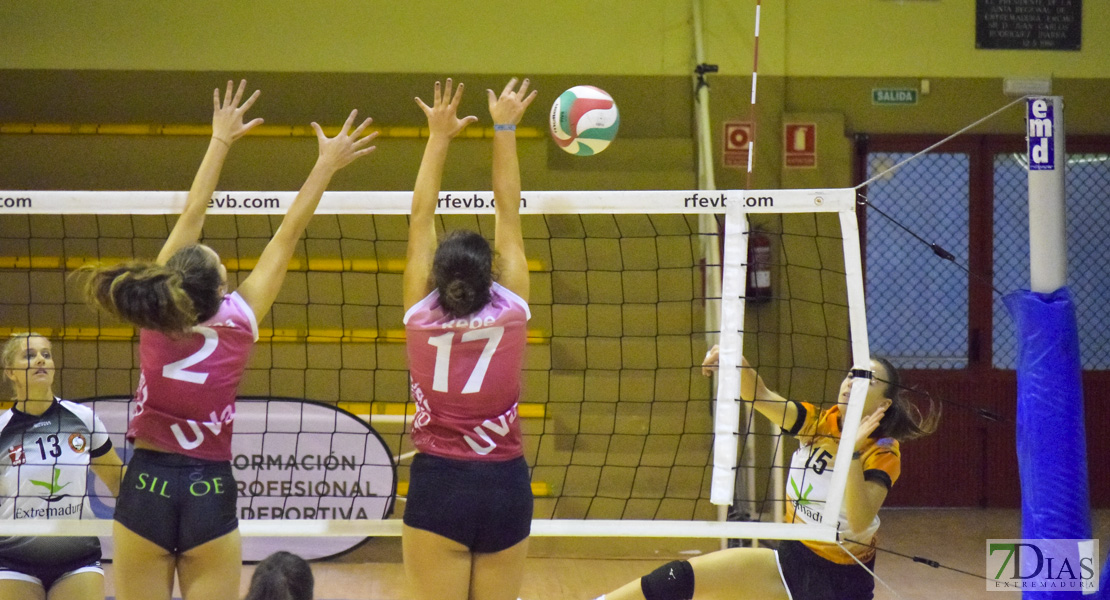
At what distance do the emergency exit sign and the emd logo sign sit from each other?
3739 mm

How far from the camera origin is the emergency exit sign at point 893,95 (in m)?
7.72

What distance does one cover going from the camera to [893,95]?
7.73 m

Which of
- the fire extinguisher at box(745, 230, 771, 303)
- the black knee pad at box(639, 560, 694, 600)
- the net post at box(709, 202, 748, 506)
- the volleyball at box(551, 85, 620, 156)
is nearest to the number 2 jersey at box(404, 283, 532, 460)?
Answer: the net post at box(709, 202, 748, 506)

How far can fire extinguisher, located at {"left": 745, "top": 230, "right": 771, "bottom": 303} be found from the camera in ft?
23.7

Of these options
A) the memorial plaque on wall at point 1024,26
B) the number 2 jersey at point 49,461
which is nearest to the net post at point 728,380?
the number 2 jersey at point 49,461

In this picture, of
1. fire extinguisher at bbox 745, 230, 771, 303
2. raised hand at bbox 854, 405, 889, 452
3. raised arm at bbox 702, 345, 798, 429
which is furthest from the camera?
fire extinguisher at bbox 745, 230, 771, 303

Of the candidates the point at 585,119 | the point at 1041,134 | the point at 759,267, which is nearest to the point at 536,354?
the point at 759,267

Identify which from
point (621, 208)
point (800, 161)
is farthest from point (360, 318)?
point (621, 208)

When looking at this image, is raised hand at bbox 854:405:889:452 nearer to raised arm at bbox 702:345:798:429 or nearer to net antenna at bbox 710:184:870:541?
net antenna at bbox 710:184:870:541

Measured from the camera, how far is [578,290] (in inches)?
287

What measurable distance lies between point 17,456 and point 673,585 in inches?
95.4

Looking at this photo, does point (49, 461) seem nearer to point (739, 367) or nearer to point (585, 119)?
point (585, 119)

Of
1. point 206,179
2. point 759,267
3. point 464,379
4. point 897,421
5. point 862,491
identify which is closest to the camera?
point 464,379

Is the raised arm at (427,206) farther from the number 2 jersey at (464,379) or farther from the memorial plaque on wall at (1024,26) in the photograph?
the memorial plaque on wall at (1024,26)
